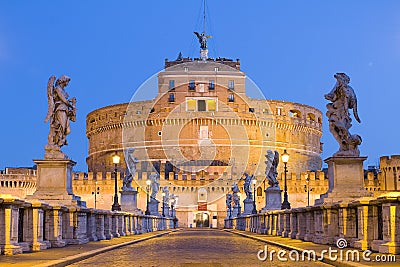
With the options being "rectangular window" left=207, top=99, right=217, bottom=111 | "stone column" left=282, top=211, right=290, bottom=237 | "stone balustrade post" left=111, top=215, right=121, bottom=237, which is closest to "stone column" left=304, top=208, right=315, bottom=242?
"stone column" left=282, top=211, right=290, bottom=237

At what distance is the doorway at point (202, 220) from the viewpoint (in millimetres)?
69688

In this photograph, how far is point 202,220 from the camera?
230 ft

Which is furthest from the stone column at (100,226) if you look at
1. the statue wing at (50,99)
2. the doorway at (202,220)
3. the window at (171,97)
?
the window at (171,97)

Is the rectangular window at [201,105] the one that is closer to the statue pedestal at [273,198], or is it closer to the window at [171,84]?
the window at [171,84]

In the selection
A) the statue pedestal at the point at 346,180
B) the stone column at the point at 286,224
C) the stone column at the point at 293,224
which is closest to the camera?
the statue pedestal at the point at 346,180

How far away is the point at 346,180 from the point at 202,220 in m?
57.4

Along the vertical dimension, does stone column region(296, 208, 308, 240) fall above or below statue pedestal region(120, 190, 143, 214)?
below

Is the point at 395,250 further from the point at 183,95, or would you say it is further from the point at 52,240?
the point at 183,95

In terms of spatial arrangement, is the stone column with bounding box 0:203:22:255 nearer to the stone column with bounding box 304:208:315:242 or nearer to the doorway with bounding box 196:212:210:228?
the stone column with bounding box 304:208:315:242

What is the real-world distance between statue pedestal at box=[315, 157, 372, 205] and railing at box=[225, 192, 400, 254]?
0.50 m

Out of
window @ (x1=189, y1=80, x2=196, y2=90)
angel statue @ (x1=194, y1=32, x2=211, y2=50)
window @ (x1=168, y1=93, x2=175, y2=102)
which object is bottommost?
window @ (x1=168, y1=93, x2=175, y2=102)

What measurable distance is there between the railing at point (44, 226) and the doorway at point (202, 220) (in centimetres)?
5329

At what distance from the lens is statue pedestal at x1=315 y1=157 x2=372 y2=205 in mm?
13242

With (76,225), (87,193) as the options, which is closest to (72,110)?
(76,225)
